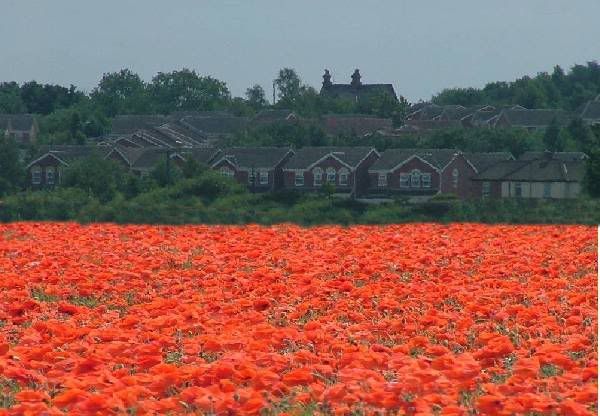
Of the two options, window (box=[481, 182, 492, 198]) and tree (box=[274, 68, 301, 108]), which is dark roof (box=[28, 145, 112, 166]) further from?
tree (box=[274, 68, 301, 108])

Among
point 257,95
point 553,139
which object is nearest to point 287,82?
point 257,95

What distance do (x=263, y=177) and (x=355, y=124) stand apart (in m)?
38.6

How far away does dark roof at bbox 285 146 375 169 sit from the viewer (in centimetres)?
8506

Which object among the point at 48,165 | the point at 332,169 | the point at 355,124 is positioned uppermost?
the point at 355,124

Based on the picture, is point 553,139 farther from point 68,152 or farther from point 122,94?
point 122,94

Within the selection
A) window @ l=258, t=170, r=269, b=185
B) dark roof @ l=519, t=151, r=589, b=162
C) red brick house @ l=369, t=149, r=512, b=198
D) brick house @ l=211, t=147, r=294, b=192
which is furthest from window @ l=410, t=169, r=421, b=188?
window @ l=258, t=170, r=269, b=185

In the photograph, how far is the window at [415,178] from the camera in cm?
8481

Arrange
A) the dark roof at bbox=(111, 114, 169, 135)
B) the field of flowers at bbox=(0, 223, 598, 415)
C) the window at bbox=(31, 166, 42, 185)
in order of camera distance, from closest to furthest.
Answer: the field of flowers at bbox=(0, 223, 598, 415), the window at bbox=(31, 166, 42, 185), the dark roof at bbox=(111, 114, 169, 135)

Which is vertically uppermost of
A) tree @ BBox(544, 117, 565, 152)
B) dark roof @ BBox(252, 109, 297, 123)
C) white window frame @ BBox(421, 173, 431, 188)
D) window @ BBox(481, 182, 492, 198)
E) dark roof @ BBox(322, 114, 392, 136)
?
dark roof @ BBox(252, 109, 297, 123)

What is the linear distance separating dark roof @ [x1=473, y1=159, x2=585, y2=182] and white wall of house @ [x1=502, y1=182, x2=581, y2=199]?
17.1 inches

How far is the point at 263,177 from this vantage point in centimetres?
8738

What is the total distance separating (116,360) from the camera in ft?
26.5

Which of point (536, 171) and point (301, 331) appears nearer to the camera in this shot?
point (301, 331)

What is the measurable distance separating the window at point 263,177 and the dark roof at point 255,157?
1.33ft
